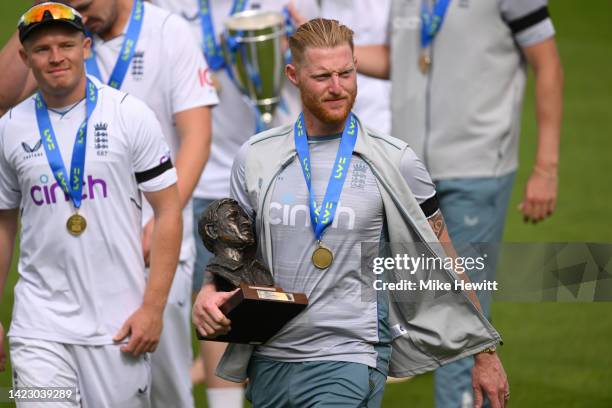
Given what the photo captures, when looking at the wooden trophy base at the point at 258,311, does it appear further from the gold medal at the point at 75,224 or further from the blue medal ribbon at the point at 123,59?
the blue medal ribbon at the point at 123,59

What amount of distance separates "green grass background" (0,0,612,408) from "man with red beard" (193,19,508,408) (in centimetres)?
302

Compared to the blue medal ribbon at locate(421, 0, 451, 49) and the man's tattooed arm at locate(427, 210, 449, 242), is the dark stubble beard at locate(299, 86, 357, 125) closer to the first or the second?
the man's tattooed arm at locate(427, 210, 449, 242)

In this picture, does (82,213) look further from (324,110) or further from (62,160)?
(324,110)

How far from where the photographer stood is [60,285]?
6.61m

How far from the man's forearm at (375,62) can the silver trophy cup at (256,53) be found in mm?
516

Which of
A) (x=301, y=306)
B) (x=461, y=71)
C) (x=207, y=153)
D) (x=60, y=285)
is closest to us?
(x=301, y=306)

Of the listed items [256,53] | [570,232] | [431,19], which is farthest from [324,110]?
[570,232]

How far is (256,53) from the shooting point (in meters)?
8.67

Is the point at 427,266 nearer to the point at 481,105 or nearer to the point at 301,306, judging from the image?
the point at 301,306

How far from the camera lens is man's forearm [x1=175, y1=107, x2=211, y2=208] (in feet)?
24.4

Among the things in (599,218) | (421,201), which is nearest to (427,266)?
(421,201)

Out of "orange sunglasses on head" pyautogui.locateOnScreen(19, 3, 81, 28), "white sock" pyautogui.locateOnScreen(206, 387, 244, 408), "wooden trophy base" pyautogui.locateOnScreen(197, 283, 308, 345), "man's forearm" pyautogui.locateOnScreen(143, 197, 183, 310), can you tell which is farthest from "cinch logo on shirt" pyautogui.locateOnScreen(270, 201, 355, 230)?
"white sock" pyautogui.locateOnScreen(206, 387, 244, 408)

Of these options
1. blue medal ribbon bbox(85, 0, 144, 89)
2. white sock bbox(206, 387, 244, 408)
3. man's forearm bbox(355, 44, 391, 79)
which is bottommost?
white sock bbox(206, 387, 244, 408)

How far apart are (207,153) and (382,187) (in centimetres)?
200
